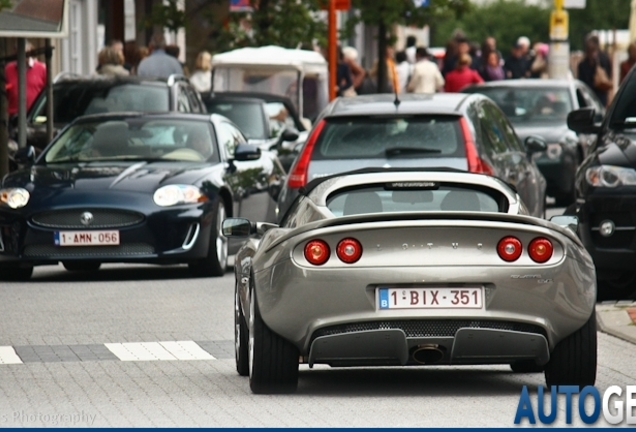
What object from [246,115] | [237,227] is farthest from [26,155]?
[246,115]

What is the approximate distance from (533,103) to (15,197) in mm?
11013

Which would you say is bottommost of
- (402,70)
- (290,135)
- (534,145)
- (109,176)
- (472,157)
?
(402,70)

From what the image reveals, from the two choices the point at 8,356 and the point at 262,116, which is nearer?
the point at 8,356

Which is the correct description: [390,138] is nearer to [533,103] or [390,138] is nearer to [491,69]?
[533,103]

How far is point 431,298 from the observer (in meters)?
8.47

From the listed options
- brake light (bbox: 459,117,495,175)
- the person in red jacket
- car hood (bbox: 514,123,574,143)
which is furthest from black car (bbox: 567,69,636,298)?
the person in red jacket

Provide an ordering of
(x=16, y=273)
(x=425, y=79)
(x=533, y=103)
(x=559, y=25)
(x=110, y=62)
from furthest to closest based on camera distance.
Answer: (x=559, y=25) → (x=425, y=79) → (x=110, y=62) → (x=533, y=103) → (x=16, y=273)

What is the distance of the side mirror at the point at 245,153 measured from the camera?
16984 millimetres

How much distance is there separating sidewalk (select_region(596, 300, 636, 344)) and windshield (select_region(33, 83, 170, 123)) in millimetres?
9441

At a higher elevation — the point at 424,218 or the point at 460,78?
the point at 424,218

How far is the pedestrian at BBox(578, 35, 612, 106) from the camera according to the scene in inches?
1266

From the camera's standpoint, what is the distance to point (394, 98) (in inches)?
597

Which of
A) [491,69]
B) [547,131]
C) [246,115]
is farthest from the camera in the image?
[491,69]

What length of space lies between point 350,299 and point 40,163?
355 inches
